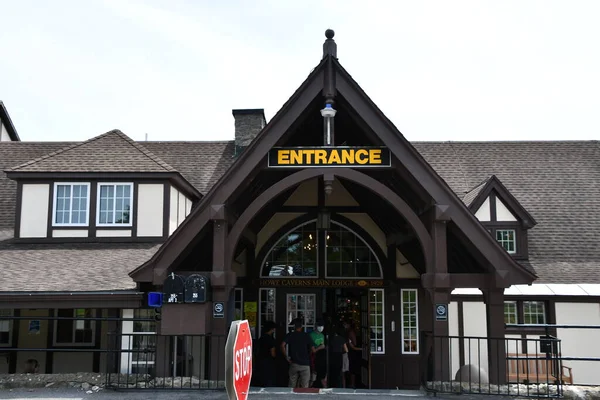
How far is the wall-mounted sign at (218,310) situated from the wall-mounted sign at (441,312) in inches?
144

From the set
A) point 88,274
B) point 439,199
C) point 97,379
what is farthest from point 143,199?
point 439,199

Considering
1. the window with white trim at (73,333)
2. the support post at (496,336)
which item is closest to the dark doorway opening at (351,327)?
the support post at (496,336)

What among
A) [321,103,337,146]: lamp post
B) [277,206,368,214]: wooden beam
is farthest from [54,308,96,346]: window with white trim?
[321,103,337,146]: lamp post

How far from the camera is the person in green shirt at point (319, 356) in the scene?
13414mm

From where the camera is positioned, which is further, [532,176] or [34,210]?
[532,176]

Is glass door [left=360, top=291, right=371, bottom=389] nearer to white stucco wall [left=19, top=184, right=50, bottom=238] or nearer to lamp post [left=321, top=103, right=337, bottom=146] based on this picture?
lamp post [left=321, top=103, right=337, bottom=146]

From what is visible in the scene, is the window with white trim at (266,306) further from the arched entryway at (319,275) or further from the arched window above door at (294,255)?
the arched window above door at (294,255)

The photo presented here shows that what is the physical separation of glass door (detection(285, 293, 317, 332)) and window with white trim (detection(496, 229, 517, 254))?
5447 millimetres

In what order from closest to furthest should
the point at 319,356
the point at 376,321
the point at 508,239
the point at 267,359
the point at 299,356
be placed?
1. the point at 299,356
2. the point at 267,359
3. the point at 319,356
4. the point at 376,321
5. the point at 508,239

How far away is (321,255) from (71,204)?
20.9ft

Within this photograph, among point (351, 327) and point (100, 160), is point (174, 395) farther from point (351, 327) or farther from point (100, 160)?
point (100, 160)

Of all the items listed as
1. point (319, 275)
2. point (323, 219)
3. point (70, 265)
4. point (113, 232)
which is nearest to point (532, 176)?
point (319, 275)

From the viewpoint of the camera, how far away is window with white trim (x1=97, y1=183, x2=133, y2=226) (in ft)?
50.4

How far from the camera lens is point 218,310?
10672 mm
